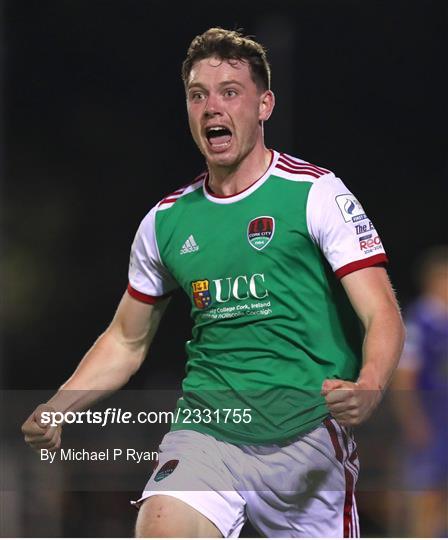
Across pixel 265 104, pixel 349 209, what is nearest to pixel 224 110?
pixel 265 104

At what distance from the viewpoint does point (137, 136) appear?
10.5 meters

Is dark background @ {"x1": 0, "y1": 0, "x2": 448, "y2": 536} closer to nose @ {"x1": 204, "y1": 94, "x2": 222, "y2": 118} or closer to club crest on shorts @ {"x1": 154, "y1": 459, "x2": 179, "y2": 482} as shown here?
nose @ {"x1": 204, "y1": 94, "x2": 222, "y2": 118}

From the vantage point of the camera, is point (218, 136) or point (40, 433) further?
point (218, 136)

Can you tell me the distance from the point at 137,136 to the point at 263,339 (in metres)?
5.97

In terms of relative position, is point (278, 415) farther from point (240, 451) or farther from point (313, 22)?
point (313, 22)

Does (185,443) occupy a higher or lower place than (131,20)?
lower

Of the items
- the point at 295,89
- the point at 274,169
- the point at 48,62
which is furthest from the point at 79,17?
the point at 274,169

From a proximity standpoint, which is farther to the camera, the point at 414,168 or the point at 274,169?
the point at 414,168

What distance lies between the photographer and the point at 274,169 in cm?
491

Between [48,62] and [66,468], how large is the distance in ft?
10.7

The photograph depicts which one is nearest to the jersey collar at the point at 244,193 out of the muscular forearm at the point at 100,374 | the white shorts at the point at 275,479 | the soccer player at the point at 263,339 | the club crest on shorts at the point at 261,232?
the soccer player at the point at 263,339

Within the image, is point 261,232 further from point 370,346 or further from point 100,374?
point 100,374

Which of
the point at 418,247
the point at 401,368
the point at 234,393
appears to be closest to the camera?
the point at 234,393

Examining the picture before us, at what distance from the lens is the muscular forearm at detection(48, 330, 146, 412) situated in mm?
5012
